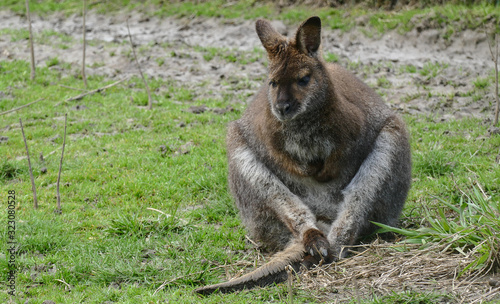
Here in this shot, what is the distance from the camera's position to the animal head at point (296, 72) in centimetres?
517

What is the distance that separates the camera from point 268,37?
18.1 ft

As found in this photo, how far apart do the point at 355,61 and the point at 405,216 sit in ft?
17.5

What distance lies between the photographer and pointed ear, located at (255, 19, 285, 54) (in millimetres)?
5441

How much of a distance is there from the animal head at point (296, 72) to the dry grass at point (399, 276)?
136 cm

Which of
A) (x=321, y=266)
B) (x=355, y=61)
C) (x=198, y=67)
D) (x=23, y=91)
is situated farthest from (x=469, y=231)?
(x=23, y=91)

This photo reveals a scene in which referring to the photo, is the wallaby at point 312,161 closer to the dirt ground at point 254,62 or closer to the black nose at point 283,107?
the black nose at point 283,107

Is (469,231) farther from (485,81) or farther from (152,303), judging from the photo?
(485,81)

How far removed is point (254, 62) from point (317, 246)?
6732mm

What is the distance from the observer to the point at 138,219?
6.36 m

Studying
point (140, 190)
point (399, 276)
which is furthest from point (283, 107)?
point (140, 190)

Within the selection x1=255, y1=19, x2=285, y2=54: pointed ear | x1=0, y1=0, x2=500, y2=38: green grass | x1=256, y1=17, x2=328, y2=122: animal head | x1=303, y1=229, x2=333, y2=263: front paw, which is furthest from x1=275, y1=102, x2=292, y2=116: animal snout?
x1=0, y1=0, x2=500, y2=38: green grass

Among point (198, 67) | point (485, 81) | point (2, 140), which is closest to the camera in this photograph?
point (2, 140)

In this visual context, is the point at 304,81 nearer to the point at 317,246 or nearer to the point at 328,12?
the point at 317,246

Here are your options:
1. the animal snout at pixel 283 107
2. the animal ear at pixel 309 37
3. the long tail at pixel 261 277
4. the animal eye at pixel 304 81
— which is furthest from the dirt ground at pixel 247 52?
the long tail at pixel 261 277
